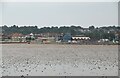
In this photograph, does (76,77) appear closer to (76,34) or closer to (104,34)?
(104,34)

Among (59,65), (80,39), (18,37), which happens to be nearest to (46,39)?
(80,39)

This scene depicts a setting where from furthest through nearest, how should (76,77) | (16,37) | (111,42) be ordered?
(16,37)
(111,42)
(76,77)

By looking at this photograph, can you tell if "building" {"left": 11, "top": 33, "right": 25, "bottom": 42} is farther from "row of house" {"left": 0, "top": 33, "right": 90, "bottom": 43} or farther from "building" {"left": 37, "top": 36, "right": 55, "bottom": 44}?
"building" {"left": 37, "top": 36, "right": 55, "bottom": 44}

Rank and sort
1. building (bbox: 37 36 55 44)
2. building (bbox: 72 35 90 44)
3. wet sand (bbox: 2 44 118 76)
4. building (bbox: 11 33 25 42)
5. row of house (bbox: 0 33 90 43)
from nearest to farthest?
wet sand (bbox: 2 44 118 76) → building (bbox: 11 33 25 42) → row of house (bbox: 0 33 90 43) → building (bbox: 72 35 90 44) → building (bbox: 37 36 55 44)

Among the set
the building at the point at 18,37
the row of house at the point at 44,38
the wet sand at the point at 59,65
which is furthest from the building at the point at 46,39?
the wet sand at the point at 59,65

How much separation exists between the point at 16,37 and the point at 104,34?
24034mm

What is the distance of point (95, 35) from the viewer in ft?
310

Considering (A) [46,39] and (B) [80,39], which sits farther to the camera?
(A) [46,39]

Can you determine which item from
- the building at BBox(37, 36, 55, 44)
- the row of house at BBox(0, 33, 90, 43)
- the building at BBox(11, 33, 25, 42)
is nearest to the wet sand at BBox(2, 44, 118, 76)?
the building at BBox(11, 33, 25, 42)

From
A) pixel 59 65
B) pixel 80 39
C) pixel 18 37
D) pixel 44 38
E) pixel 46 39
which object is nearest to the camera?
pixel 59 65

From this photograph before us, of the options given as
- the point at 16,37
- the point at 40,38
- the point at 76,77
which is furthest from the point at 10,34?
the point at 76,77

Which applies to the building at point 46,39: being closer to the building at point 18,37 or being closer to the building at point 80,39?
the building at point 18,37

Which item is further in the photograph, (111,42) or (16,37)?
(16,37)

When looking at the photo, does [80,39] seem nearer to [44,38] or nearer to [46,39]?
[46,39]
